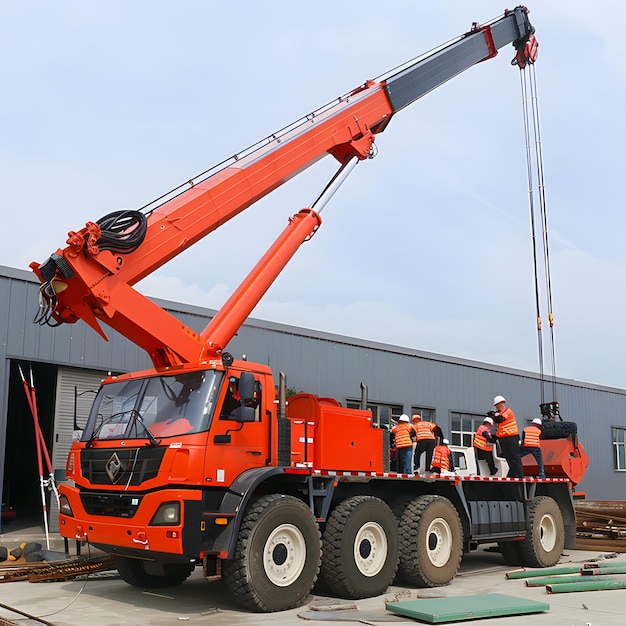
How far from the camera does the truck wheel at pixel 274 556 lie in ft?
28.7

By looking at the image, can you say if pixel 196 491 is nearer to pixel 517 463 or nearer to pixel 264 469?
pixel 264 469

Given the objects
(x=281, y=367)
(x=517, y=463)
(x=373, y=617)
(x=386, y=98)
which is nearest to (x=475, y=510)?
(x=517, y=463)

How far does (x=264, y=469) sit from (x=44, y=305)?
3235mm

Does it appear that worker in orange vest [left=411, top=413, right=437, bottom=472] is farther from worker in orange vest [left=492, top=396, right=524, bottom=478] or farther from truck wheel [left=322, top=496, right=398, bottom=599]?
truck wheel [left=322, top=496, right=398, bottom=599]

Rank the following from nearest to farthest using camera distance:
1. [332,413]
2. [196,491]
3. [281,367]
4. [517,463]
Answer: [196,491] → [332,413] → [517,463] → [281,367]

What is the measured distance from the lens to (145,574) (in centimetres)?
1084

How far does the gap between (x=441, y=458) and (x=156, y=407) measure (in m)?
6.32

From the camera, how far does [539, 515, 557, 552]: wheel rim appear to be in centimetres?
1414

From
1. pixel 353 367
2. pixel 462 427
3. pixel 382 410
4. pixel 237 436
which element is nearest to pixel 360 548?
pixel 237 436

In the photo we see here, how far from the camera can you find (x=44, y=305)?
901 cm

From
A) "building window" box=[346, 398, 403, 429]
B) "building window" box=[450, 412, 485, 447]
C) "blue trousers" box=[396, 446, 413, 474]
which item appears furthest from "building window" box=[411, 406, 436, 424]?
"blue trousers" box=[396, 446, 413, 474]

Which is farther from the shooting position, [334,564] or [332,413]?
[332,413]

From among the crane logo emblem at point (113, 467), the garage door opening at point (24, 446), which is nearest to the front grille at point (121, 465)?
the crane logo emblem at point (113, 467)

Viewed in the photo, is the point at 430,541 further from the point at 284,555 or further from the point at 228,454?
the point at 228,454
